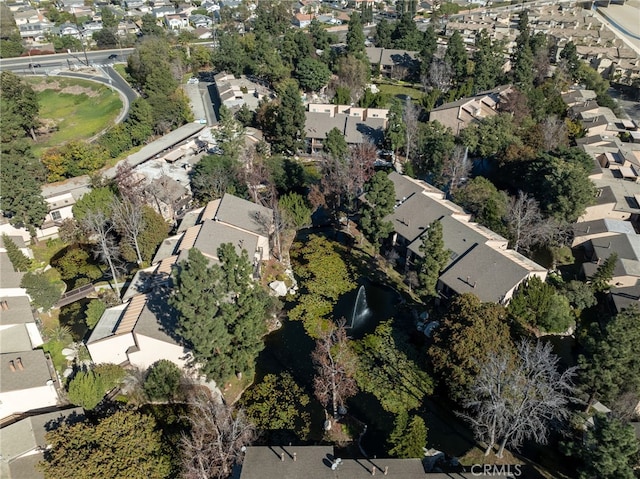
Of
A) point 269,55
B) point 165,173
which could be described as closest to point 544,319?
point 165,173

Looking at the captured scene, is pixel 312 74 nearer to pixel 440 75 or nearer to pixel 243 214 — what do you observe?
pixel 440 75

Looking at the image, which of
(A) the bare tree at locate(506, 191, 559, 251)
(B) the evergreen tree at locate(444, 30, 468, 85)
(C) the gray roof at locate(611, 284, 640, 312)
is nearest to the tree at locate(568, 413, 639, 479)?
(C) the gray roof at locate(611, 284, 640, 312)

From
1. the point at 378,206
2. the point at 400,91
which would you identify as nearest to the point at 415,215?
the point at 378,206

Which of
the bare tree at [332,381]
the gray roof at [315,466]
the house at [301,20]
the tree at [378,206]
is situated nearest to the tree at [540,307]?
the tree at [378,206]

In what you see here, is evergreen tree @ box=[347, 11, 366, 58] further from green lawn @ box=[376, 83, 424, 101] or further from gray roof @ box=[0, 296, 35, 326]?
gray roof @ box=[0, 296, 35, 326]

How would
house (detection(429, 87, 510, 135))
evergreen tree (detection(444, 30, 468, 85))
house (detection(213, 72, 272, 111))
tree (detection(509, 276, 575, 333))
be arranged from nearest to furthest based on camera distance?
tree (detection(509, 276, 575, 333)) < house (detection(429, 87, 510, 135)) < house (detection(213, 72, 272, 111)) < evergreen tree (detection(444, 30, 468, 85))

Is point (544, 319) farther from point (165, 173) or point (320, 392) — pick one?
point (165, 173)

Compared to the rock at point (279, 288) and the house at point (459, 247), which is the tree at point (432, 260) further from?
the rock at point (279, 288)
